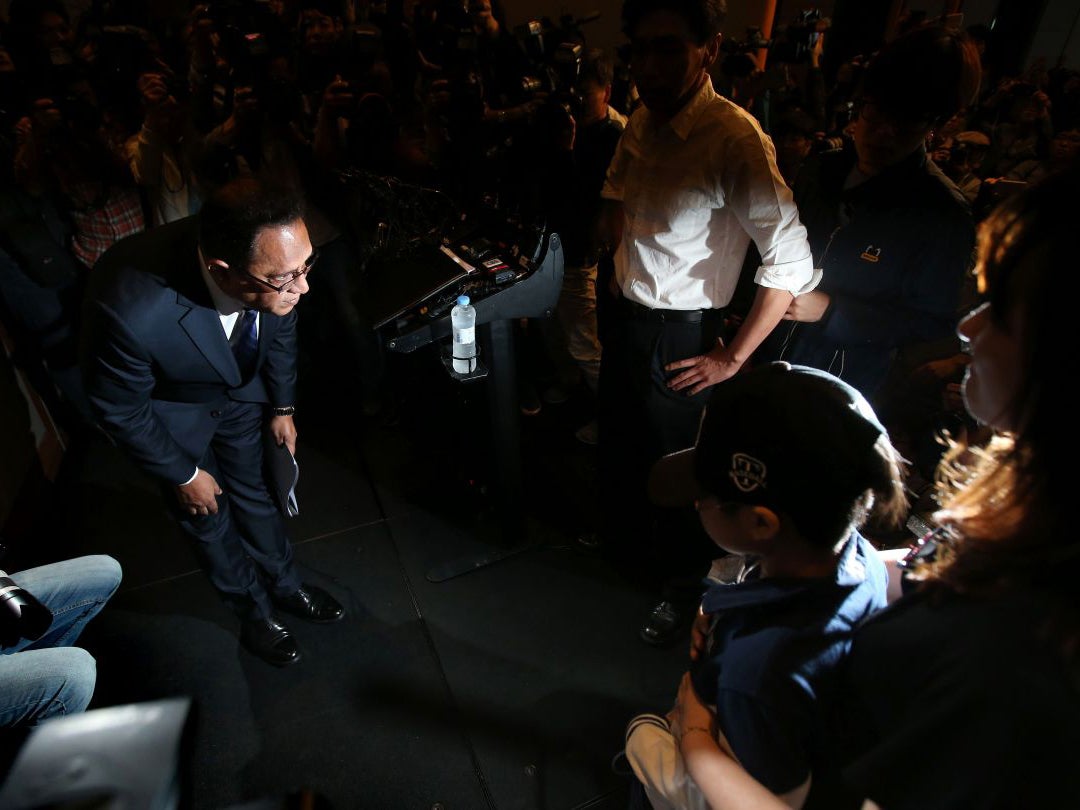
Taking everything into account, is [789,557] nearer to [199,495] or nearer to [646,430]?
[646,430]

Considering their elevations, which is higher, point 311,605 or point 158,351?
point 158,351

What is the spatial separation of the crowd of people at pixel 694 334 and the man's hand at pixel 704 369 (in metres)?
0.01

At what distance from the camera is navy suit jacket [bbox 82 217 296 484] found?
158 cm

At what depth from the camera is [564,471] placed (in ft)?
10.4

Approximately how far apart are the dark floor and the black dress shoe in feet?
0.14

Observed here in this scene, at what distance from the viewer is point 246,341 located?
1902 millimetres

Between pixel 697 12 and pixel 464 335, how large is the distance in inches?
46.9

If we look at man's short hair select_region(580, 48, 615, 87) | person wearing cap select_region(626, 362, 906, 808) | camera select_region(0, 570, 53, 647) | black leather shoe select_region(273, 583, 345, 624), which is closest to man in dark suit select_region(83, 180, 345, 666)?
black leather shoe select_region(273, 583, 345, 624)

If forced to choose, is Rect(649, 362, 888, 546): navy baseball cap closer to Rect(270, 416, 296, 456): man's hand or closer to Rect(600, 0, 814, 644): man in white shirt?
Rect(600, 0, 814, 644): man in white shirt

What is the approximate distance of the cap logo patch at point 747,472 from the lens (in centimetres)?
90

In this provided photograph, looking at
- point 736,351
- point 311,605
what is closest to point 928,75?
point 736,351

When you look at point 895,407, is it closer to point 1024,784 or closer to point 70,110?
point 1024,784

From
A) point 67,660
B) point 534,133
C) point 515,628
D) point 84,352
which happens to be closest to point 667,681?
point 515,628

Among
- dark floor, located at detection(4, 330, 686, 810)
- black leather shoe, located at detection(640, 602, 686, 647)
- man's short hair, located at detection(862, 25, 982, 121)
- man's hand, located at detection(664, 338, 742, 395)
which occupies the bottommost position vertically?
dark floor, located at detection(4, 330, 686, 810)
